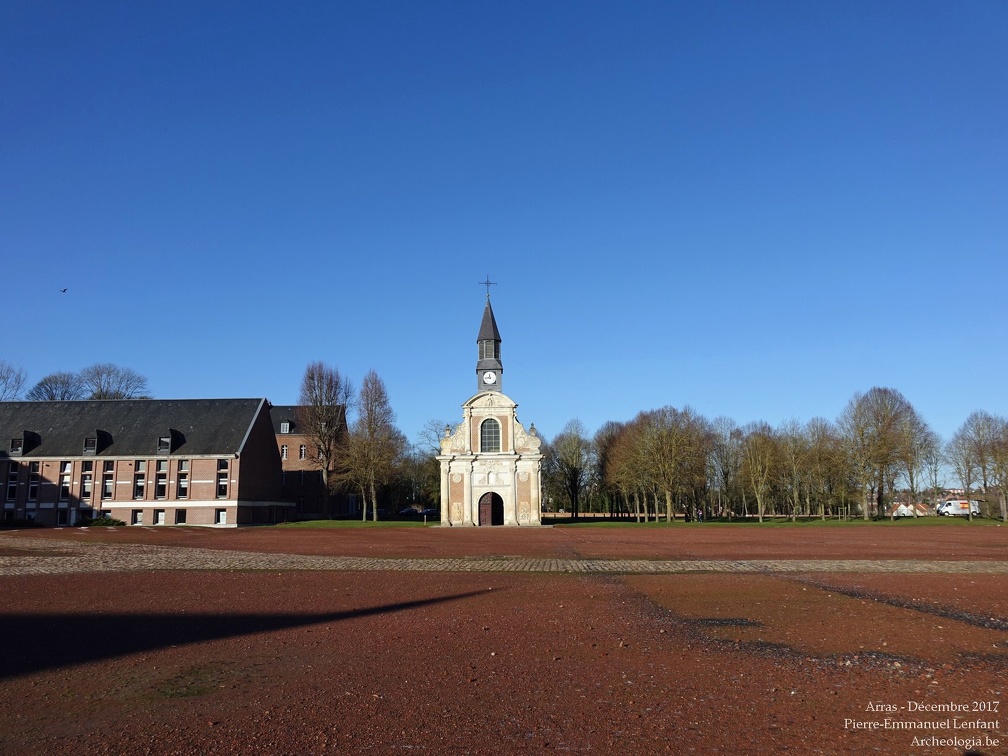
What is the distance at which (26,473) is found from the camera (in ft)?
218

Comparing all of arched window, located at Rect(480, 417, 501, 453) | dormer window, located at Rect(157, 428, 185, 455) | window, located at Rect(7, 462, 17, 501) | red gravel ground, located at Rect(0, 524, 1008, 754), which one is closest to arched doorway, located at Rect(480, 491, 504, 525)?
arched window, located at Rect(480, 417, 501, 453)

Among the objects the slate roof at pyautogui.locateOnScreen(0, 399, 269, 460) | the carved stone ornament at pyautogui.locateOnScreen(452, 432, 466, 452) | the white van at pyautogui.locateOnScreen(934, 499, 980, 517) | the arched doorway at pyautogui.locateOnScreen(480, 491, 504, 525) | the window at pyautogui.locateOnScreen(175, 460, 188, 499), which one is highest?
the slate roof at pyautogui.locateOnScreen(0, 399, 269, 460)

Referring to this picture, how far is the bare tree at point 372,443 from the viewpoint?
6931cm

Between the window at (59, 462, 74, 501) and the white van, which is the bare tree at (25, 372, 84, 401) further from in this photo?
the white van

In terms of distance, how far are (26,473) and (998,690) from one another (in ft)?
251

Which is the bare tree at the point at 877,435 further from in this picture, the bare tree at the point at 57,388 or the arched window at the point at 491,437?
the bare tree at the point at 57,388

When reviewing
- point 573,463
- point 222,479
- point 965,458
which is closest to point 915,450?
point 965,458

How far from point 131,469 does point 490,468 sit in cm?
3276

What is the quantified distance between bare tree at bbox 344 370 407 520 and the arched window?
10.2 meters

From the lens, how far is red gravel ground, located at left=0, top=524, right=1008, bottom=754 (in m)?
6.45

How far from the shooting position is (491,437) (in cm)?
6631

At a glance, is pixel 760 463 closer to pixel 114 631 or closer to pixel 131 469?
pixel 131 469

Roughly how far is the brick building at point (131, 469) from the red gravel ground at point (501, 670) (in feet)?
170

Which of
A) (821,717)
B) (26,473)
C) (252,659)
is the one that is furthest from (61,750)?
(26,473)
